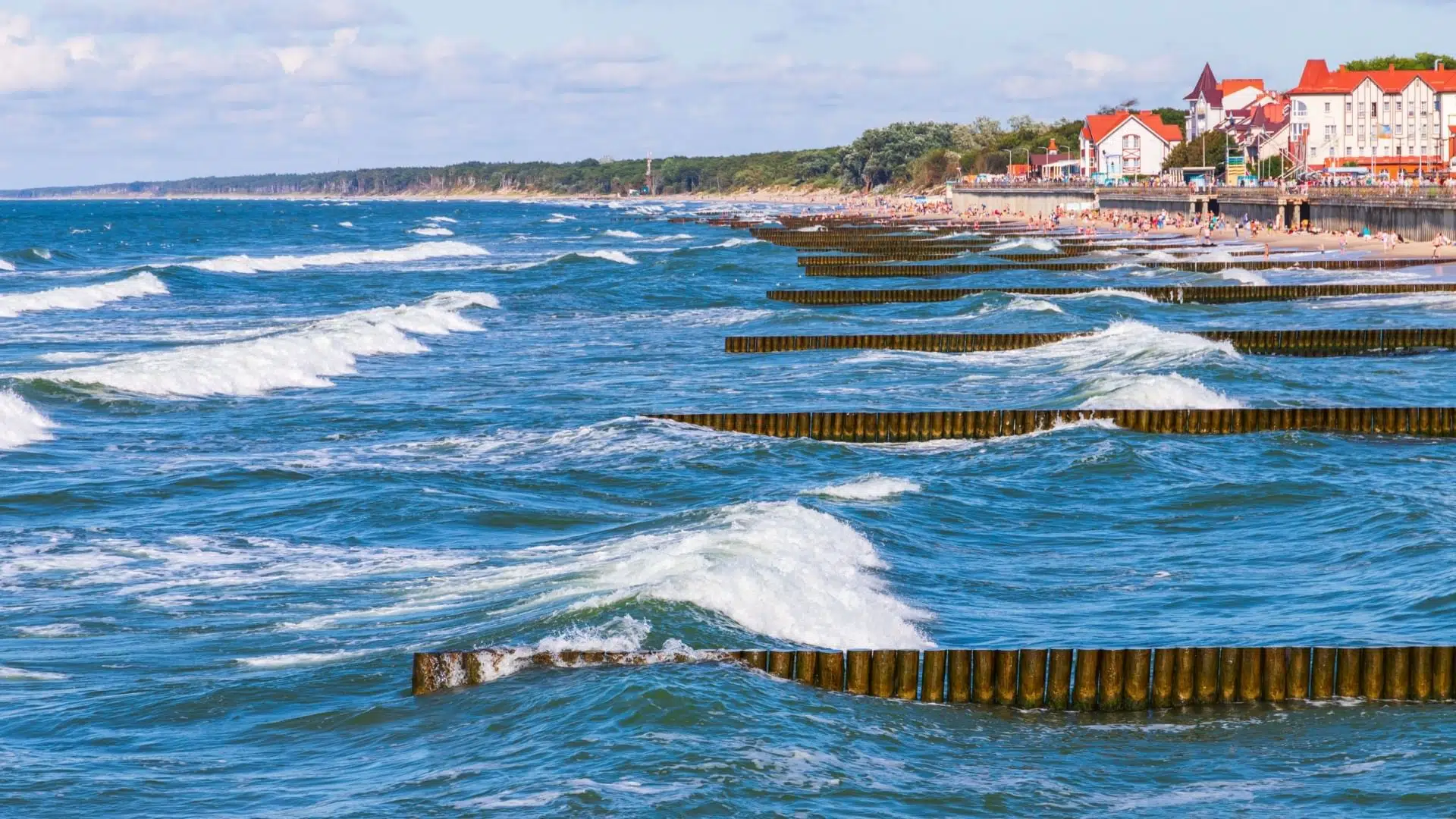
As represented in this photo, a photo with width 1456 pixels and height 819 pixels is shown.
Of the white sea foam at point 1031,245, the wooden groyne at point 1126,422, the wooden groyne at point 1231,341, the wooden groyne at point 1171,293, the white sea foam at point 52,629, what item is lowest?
the white sea foam at point 52,629

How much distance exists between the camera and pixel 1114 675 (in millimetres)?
11859

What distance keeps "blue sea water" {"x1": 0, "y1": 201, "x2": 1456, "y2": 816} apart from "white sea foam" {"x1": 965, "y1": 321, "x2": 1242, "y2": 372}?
17cm

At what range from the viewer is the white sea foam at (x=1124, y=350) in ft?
107

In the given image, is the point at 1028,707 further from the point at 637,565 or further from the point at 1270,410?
the point at 1270,410

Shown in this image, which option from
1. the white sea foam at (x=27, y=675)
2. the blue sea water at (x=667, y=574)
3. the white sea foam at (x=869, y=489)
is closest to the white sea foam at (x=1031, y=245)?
the blue sea water at (x=667, y=574)

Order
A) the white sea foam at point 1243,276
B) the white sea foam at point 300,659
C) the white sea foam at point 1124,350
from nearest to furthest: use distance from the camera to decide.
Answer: the white sea foam at point 300,659 < the white sea foam at point 1124,350 < the white sea foam at point 1243,276

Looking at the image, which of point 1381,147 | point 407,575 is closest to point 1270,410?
point 407,575

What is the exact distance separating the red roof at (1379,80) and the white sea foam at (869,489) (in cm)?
12730

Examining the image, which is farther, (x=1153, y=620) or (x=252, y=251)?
(x=252, y=251)

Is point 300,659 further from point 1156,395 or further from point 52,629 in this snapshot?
point 1156,395

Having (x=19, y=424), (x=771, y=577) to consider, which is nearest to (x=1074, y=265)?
(x=19, y=424)

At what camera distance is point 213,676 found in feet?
42.0

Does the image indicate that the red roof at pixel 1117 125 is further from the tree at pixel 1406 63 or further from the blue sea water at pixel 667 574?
Answer: the blue sea water at pixel 667 574

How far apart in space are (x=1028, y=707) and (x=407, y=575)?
A: 6759 millimetres
